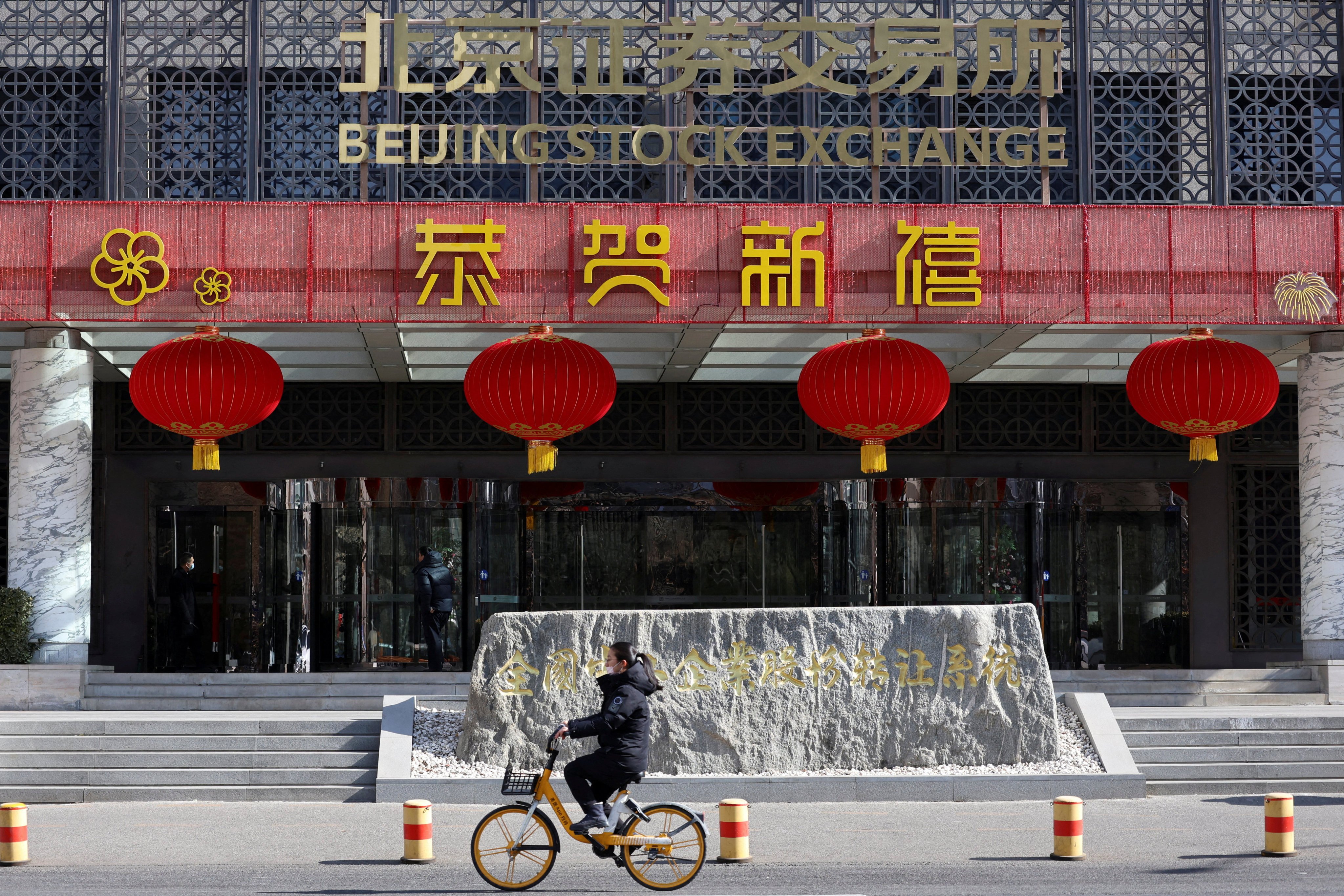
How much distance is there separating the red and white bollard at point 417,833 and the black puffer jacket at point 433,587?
9.05 m

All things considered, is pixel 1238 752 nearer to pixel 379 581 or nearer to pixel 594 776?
pixel 594 776

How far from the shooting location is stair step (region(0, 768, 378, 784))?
42.0 ft

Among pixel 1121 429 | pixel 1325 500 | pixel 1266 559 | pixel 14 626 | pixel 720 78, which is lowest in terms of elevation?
pixel 14 626

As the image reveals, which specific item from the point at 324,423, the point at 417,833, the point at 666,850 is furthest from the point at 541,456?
the point at 666,850

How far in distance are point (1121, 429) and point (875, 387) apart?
6.63 m

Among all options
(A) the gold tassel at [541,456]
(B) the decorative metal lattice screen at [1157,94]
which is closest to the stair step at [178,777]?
(A) the gold tassel at [541,456]

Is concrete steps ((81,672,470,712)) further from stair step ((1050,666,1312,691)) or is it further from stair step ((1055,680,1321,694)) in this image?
stair step ((1055,680,1321,694))

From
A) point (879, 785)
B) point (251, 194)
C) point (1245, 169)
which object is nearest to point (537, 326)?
point (251, 194)

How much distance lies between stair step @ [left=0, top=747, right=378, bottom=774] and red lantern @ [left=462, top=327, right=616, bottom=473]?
331 cm

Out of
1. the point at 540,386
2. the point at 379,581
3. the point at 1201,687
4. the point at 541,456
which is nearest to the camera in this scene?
the point at 540,386

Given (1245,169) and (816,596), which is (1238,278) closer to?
(1245,169)

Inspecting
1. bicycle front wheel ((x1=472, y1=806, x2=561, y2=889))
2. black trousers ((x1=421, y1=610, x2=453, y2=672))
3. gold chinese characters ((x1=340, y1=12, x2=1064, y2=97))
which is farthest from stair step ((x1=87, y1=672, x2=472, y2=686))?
bicycle front wheel ((x1=472, y1=806, x2=561, y2=889))

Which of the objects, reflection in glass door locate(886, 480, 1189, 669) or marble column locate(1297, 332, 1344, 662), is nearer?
marble column locate(1297, 332, 1344, 662)

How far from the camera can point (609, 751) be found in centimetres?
879
